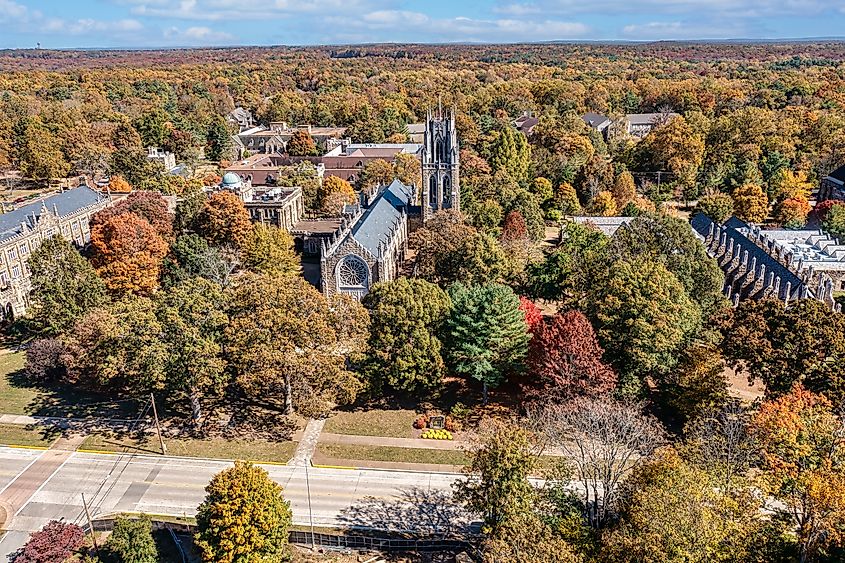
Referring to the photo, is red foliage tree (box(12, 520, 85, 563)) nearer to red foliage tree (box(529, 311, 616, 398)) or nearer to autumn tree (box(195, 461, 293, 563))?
autumn tree (box(195, 461, 293, 563))

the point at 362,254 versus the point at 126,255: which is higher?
the point at 362,254

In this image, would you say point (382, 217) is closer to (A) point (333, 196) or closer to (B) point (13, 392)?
(A) point (333, 196)

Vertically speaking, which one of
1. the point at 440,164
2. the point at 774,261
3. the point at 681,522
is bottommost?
→ the point at 774,261

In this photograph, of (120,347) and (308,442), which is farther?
(308,442)

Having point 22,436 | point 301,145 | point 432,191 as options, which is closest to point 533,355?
point 432,191

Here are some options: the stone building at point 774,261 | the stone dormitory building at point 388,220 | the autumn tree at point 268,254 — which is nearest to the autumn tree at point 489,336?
the stone dormitory building at point 388,220

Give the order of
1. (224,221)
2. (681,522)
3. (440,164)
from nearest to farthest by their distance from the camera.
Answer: (681,522)
(224,221)
(440,164)

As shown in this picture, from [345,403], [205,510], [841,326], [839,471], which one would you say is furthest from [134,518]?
[841,326]

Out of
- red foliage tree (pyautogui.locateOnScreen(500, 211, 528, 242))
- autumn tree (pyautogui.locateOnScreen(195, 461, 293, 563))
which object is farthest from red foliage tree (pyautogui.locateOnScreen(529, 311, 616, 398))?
red foliage tree (pyautogui.locateOnScreen(500, 211, 528, 242))
